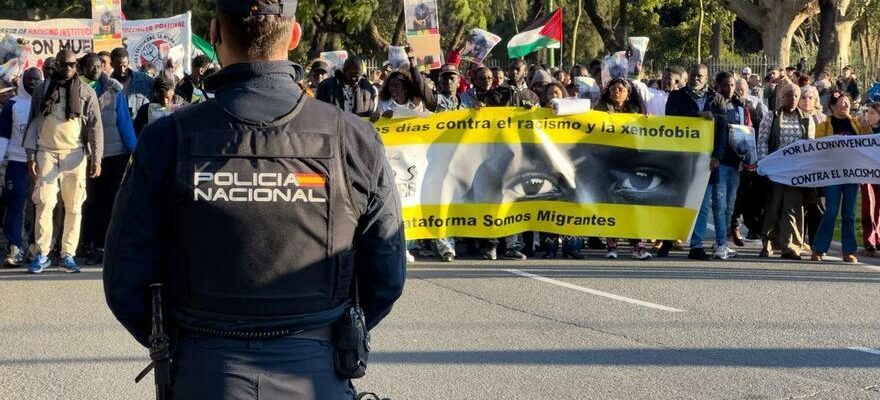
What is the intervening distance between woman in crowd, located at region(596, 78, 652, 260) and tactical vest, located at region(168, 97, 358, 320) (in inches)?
380

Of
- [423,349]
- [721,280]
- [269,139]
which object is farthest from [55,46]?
[269,139]

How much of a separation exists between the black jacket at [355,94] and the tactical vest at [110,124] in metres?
1.84

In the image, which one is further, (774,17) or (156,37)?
(774,17)

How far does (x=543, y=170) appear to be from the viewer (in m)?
12.5

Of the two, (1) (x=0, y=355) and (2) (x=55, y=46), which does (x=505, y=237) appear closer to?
(1) (x=0, y=355)

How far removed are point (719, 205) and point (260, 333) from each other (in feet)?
33.6

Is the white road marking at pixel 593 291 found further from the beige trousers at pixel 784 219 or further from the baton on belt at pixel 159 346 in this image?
the baton on belt at pixel 159 346

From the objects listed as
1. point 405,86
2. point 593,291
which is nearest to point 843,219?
point 593,291

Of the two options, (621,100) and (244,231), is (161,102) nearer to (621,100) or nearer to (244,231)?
(621,100)

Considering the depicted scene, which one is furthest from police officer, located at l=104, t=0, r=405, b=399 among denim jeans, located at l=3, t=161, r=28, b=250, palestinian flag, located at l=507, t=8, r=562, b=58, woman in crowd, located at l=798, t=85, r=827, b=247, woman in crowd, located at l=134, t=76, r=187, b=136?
palestinian flag, located at l=507, t=8, r=562, b=58

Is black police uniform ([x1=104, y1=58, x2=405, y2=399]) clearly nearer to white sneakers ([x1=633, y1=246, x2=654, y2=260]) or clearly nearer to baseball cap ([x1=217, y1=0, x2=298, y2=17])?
baseball cap ([x1=217, y1=0, x2=298, y2=17])

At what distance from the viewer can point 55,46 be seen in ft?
69.6

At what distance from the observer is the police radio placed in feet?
10.6

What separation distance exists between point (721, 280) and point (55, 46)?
13665 millimetres
